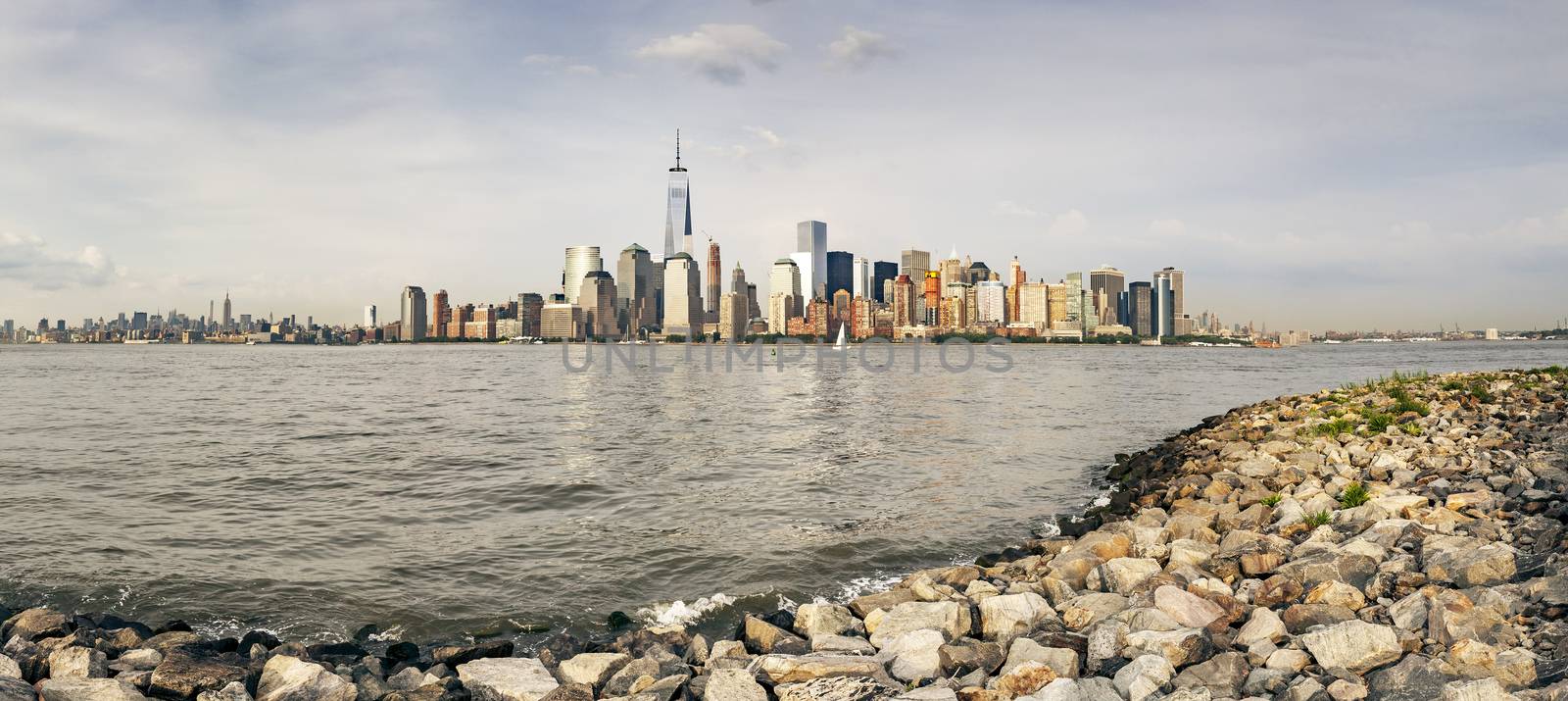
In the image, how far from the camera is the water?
13.0 metres

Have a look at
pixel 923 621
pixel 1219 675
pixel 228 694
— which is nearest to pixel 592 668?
pixel 228 694

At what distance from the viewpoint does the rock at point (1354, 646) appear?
7.35m

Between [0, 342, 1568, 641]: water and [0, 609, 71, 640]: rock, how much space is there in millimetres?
2099

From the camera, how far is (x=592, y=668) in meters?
8.43

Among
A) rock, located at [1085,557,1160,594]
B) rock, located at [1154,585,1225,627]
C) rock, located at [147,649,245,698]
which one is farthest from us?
rock, located at [1085,557,1160,594]

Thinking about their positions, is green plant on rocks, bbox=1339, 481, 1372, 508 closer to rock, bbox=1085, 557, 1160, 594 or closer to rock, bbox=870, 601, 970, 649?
rock, bbox=1085, 557, 1160, 594

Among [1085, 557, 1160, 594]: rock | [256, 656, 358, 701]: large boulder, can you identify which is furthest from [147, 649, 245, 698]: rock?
[1085, 557, 1160, 594]: rock

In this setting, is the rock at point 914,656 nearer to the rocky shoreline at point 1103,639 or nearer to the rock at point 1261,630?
the rocky shoreline at point 1103,639

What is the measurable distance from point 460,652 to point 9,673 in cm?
405

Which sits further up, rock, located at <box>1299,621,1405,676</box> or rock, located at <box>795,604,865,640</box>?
rock, located at <box>1299,621,1405,676</box>

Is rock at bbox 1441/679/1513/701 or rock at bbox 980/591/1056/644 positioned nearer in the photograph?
rock at bbox 1441/679/1513/701

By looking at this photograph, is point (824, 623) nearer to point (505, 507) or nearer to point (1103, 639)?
point (1103, 639)

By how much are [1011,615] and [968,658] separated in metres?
1.39

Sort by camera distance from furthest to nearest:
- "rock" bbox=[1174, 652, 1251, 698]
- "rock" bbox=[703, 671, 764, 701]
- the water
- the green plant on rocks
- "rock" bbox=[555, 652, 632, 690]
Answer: the green plant on rocks
the water
"rock" bbox=[555, 652, 632, 690]
"rock" bbox=[703, 671, 764, 701]
"rock" bbox=[1174, 652, 1251, 698]
